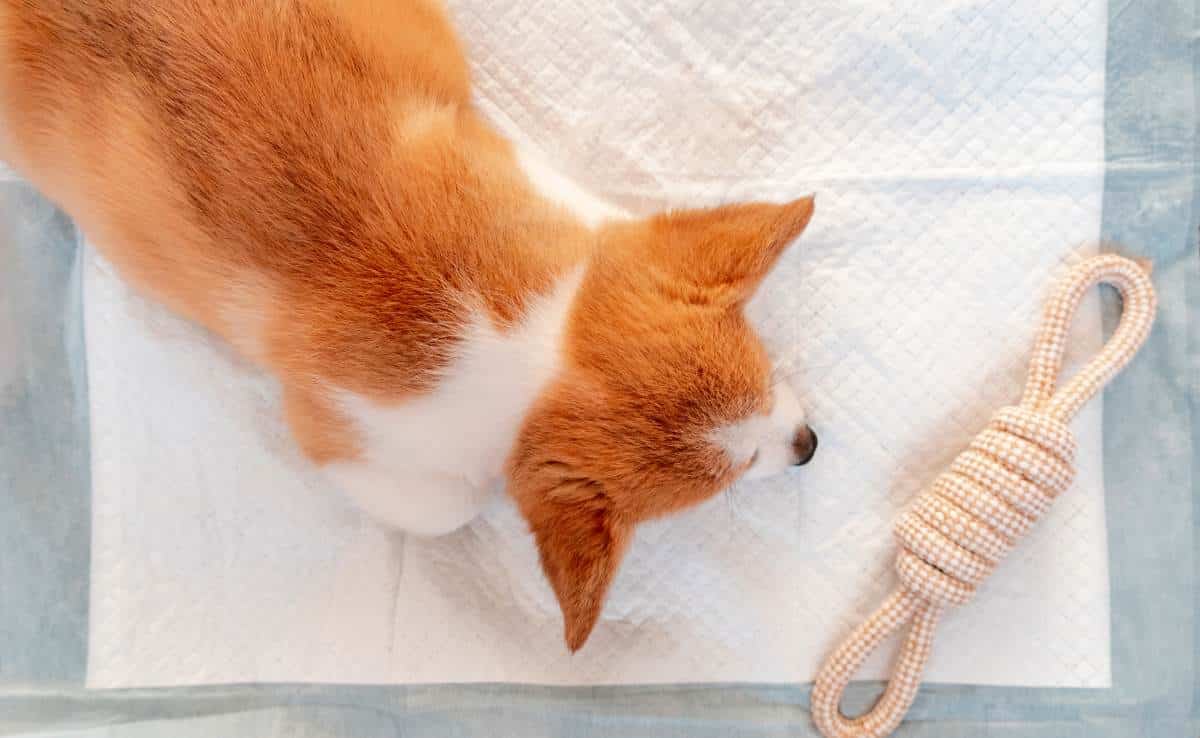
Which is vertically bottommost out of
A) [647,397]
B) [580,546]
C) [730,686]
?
[730,686]

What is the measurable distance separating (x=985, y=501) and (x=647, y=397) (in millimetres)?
634

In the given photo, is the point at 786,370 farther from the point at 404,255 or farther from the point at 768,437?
the point at 404,255

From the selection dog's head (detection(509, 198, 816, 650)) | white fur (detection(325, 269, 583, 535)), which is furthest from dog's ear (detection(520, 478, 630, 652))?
white fur (detection(325, 269, 583, 535))

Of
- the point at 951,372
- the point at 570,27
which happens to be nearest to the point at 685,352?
the point at 951,372

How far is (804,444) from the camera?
4.77 ft

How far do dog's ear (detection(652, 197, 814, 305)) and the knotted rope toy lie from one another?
1.71 feet

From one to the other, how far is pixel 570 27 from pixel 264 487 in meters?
1.08

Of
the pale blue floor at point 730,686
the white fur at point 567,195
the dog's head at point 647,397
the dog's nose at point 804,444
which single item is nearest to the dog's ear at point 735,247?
the dog's head at point 647,397

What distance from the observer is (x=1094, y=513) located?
1.59m

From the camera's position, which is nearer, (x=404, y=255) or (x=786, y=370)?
(x=404, y=255)

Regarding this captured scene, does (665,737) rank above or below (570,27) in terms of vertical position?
below

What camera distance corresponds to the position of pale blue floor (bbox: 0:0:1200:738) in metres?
1.59

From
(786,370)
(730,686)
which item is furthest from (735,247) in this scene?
(730,686)

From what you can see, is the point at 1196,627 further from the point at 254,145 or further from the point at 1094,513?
the point at 254,145
